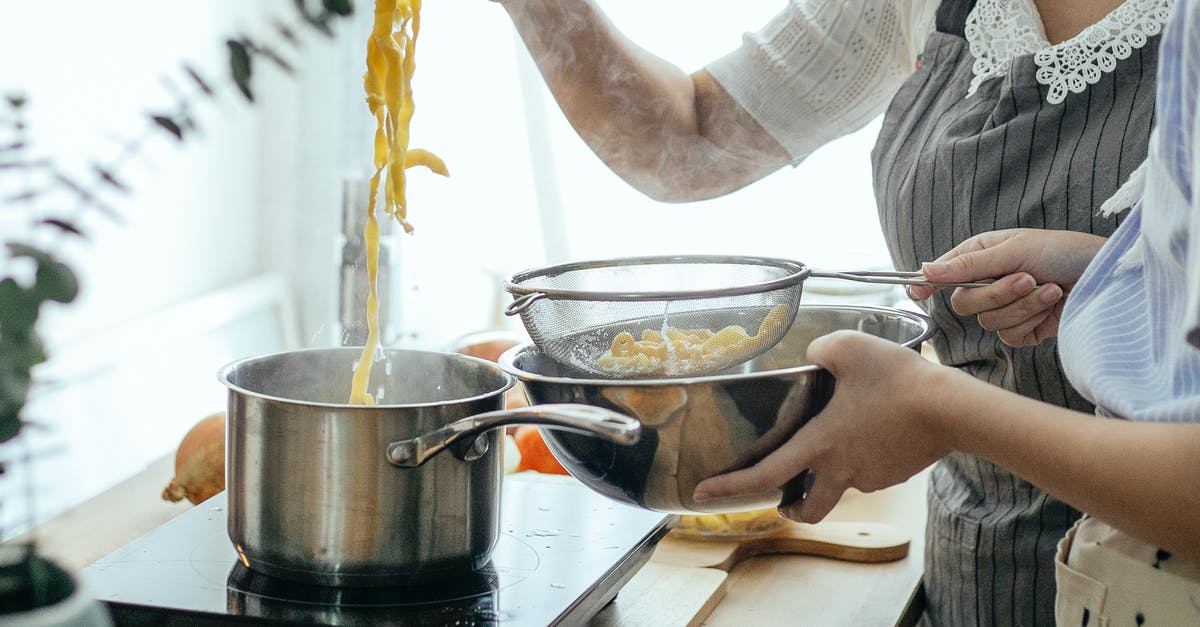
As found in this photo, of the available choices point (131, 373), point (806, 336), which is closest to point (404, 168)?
point (806, 336)

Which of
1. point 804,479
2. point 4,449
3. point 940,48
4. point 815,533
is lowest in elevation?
point 815,533

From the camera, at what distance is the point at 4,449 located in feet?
1.20

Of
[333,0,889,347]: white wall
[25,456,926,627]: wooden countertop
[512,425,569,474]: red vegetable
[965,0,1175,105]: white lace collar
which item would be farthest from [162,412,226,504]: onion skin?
[333,0,889,347]: white wall

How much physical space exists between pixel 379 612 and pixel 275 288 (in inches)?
69.7

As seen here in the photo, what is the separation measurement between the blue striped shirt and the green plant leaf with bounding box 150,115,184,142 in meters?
0.50

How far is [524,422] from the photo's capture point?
30.8 inches

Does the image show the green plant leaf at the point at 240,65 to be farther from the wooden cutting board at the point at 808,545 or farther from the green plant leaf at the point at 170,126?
the wooden cutting board at the point at 808,545

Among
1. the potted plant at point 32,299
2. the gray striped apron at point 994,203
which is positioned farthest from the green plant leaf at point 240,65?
the gray striped apron at point 994,203

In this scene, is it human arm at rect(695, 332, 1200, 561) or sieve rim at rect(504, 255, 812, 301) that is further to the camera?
sieve rim at rect(504, 255, 812, 301)

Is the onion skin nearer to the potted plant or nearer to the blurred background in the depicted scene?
the blurred background

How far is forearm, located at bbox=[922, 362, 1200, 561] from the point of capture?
68 cm

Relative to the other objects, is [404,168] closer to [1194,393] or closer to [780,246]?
[1194,393]

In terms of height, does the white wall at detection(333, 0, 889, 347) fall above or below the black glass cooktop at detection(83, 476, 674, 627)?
above

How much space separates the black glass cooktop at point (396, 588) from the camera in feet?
2.70
